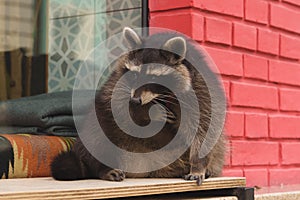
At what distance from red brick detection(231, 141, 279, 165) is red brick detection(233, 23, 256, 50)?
18.5 inches

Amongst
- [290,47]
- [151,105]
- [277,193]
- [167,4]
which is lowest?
[277,193]

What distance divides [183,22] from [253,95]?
634 mm

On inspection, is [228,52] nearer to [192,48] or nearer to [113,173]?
[192,48]

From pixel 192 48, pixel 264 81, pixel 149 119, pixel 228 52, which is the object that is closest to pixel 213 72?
pixel 192 48

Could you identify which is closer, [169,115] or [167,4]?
[169,115]

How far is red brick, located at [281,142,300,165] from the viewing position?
386 centimetres

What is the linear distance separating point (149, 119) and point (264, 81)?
1433 mm

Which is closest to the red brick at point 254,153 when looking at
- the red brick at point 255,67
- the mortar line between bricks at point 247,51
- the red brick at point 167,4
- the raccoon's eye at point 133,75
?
the red brick at point 255,67

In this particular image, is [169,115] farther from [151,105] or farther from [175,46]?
[175,46]

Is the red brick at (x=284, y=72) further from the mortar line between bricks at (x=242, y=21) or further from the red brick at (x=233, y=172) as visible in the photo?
the red brick at (x=233, y=172)

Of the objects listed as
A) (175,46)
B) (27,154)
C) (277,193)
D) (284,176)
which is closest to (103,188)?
(175,46)

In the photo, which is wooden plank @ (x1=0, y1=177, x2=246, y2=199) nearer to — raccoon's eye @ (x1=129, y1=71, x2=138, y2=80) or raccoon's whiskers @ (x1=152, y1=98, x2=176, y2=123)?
raccoon's whiskers @ (x1=152, y1=98, x2=176, y2=123)

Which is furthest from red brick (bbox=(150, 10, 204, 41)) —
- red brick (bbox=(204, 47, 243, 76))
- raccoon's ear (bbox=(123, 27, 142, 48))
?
raccoon's ear (bbox=(123, 27, 142, 48))

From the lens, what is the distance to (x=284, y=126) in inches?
152
